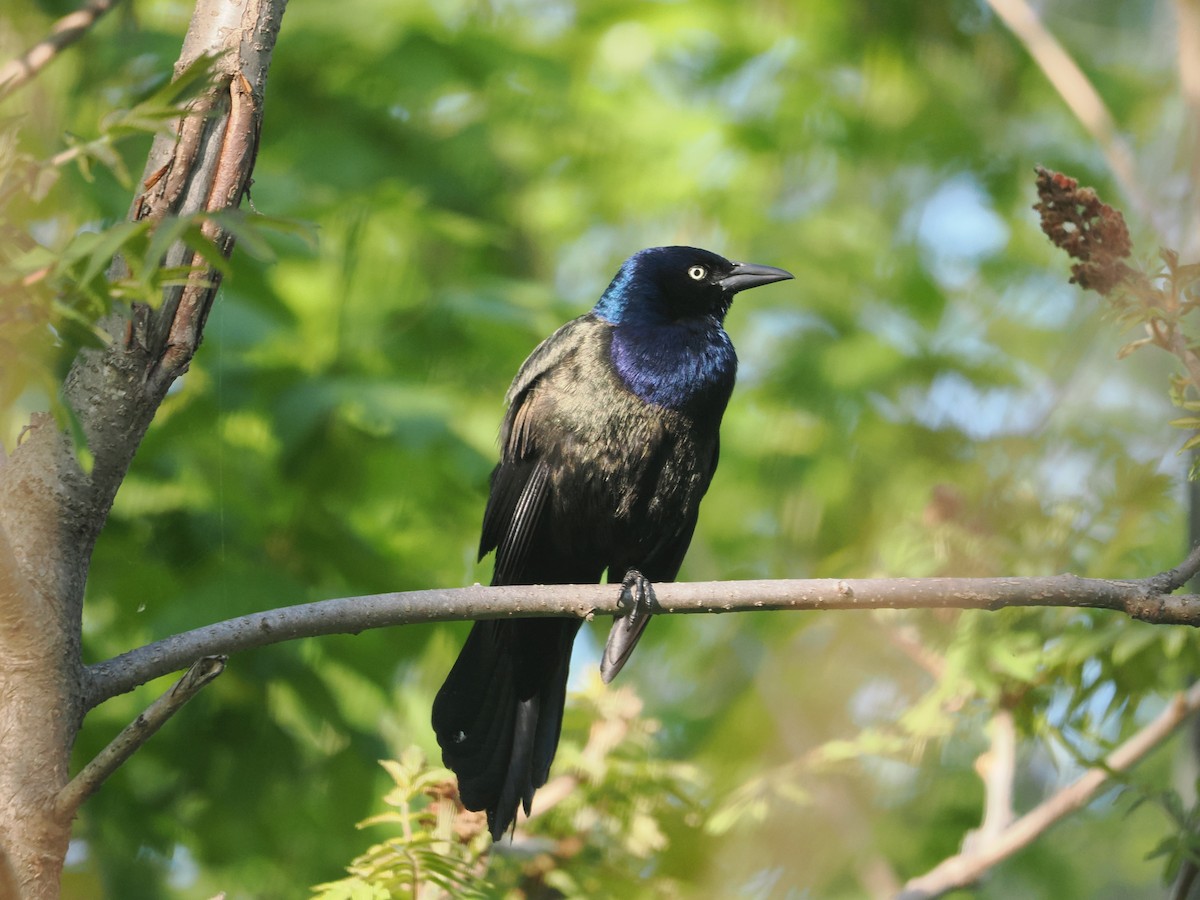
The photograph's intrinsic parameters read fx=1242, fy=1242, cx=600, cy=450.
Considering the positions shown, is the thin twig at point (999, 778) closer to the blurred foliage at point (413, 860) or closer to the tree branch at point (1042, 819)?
the tree branch at point (1042, 819)

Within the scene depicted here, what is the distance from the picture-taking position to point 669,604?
8.28ft

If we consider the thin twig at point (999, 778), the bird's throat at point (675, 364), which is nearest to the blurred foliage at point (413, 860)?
the thin twig at point (999, 778)

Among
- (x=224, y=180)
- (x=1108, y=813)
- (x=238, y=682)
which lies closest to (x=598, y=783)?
(x=238, y=682)

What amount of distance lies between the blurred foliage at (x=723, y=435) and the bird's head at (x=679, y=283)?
0.51m

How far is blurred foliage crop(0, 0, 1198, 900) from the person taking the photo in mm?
3633

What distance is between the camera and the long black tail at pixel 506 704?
10.6 feet

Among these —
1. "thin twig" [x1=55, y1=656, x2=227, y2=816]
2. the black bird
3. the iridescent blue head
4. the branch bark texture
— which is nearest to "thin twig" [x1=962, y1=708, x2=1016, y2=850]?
the black bird

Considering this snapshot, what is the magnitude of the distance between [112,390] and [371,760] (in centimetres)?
236

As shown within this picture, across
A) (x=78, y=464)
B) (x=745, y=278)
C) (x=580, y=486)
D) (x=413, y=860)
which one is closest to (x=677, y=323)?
(x=745, y=278)

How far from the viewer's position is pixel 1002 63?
6.99 m

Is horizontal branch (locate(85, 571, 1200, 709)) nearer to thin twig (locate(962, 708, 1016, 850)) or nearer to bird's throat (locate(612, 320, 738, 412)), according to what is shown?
thin twig (locate(962, 708, 1016, 850))

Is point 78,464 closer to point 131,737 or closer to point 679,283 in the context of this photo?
point 131,737

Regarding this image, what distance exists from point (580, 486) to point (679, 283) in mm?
949

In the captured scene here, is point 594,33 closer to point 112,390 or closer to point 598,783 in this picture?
point 598,783
